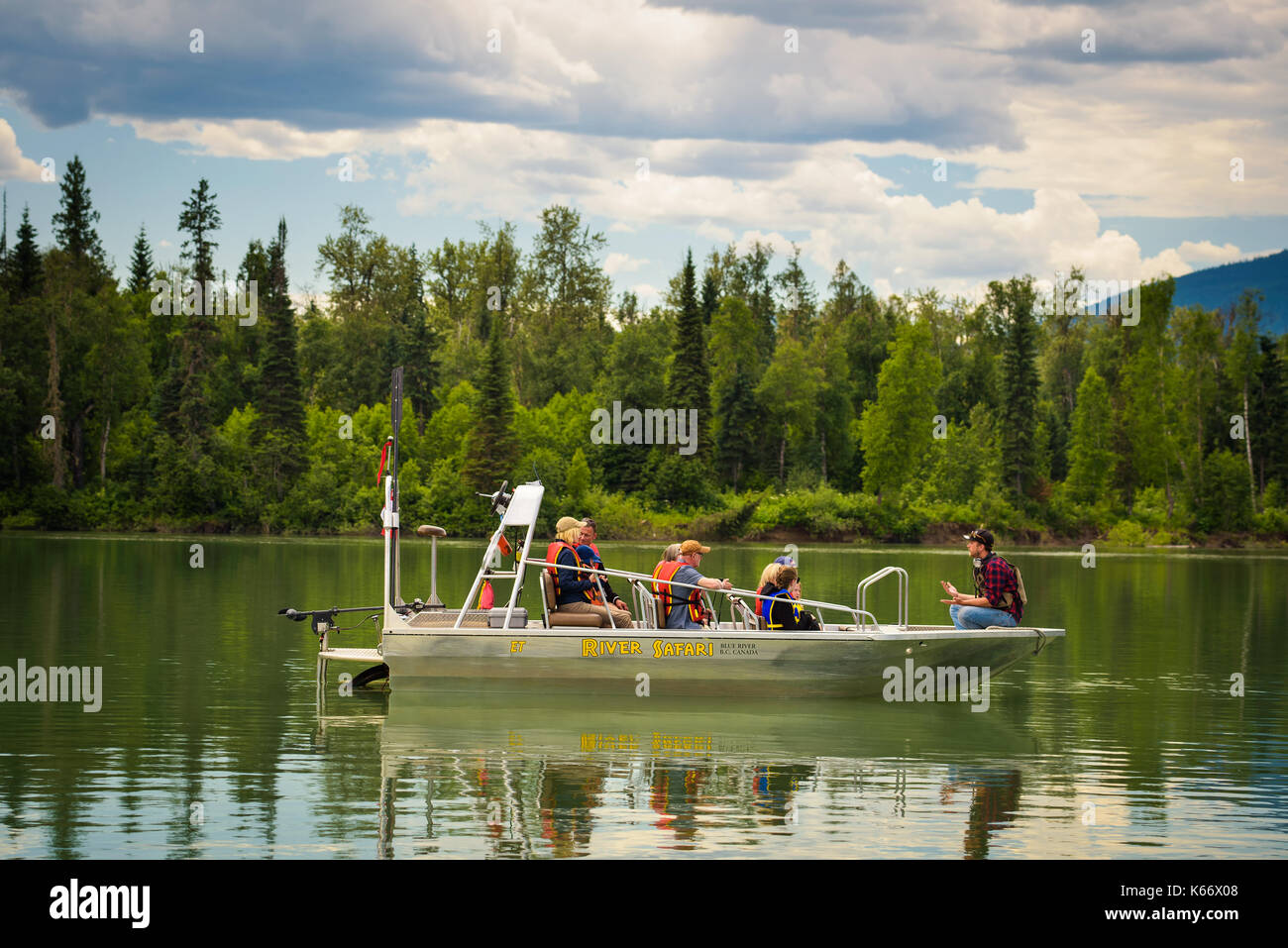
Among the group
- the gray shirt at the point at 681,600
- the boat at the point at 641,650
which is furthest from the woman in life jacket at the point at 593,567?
the gray shirt at the point at 681,600

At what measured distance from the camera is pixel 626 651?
1622 cm

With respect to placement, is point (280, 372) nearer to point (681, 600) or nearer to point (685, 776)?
point (681, 600)

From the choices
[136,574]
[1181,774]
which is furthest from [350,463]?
[1181,774]

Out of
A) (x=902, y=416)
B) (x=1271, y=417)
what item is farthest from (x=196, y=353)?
(x=1271, y=417)

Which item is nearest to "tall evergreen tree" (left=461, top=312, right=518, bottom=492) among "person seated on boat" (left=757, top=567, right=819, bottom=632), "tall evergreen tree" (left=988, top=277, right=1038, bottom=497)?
"tall evergreen tree" (left=988, top=277, right=1038, bottom=497)

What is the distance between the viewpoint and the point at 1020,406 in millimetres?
87875

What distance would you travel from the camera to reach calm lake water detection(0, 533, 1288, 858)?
10703mm

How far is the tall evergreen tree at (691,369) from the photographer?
278 ft

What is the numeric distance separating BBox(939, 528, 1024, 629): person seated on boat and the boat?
1.62ft

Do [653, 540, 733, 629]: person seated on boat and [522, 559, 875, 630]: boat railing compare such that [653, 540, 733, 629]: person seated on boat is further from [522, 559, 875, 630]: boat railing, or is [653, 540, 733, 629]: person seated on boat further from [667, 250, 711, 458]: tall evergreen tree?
[667, 250, 711, 458]: tall evergreen tree

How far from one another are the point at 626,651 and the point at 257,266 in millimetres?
86643

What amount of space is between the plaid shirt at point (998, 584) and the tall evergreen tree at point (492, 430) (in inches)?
2459

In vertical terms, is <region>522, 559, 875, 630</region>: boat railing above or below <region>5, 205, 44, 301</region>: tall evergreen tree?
below
